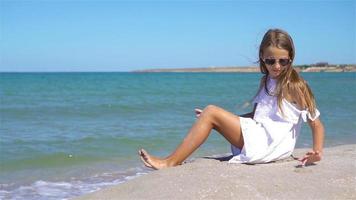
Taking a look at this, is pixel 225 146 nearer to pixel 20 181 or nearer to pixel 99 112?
pixel 20 181

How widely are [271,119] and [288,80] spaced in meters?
0.38

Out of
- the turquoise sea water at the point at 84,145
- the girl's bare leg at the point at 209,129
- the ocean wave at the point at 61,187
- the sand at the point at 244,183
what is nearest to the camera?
the sand at the point at 244,183

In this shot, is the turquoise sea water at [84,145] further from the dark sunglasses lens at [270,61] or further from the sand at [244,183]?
the sand at [244,183]

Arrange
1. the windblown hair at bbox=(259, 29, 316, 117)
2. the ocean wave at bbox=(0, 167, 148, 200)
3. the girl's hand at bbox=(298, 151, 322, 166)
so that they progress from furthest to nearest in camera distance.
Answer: the ocean wave at bbox=(0, 167, 148, 200) < the windblown hair at bbox=(259, 29, 316, 117) < the girl's hand at bbox=(298, 151, 322, 166)

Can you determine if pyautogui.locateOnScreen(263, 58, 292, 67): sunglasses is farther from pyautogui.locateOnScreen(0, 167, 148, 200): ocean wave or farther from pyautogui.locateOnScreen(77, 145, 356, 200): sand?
pyautogui.locateOnScreen(0, 167, 148, 200): ocean wave

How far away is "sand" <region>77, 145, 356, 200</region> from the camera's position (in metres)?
3.40

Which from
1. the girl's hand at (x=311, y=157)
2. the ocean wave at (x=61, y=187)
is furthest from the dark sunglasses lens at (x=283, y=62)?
the ocean wave at (x=61, y=187)

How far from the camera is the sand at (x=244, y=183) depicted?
11.2 ft

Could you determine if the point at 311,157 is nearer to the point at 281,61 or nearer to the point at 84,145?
the point at 281,61

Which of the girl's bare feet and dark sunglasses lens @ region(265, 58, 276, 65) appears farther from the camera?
the girl's bare feet

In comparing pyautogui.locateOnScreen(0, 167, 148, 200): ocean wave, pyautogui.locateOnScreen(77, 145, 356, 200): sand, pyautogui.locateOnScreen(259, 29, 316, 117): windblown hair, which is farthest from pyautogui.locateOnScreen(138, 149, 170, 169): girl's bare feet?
pyautogui.locateOnScreen(0, 167, 148, 200): ocean wave

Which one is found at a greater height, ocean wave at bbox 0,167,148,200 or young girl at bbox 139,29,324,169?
young girl at bbox 139,29,324,169

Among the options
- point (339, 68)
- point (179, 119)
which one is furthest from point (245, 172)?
point (339, 68)

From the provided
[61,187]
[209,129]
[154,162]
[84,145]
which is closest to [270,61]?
[209,129]
